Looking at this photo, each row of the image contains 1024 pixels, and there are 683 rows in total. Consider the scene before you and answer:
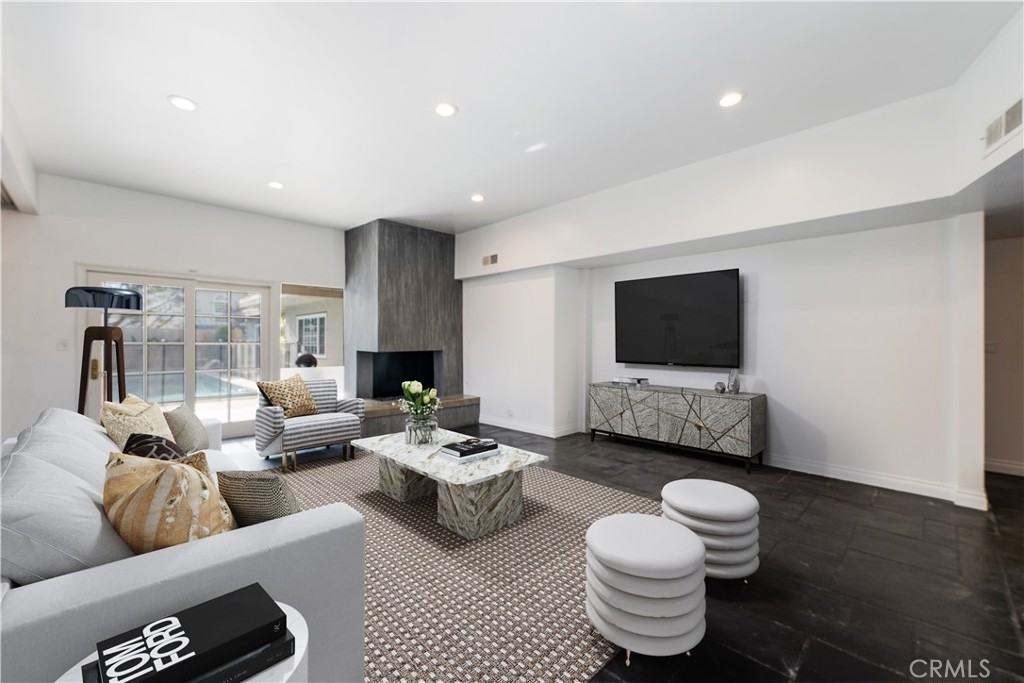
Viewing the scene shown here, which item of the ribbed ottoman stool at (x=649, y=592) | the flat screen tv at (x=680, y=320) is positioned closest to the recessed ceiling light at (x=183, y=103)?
the ribbed ottoman stool at (x=649, y=592)

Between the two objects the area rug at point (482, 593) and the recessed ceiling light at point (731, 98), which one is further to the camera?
the recessed ceiling light at point (731, 98)

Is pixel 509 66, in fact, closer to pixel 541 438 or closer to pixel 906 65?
pixel 906 65

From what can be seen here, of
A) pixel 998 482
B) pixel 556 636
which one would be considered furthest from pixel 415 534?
pixel 998 482

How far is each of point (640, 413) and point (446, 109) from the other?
11.1 feet

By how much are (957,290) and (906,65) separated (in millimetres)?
1653

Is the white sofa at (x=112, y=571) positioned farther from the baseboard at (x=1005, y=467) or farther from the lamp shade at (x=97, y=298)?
the baseboard at (x=1005, y=467)

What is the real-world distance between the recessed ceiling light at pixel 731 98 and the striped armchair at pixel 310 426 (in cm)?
416

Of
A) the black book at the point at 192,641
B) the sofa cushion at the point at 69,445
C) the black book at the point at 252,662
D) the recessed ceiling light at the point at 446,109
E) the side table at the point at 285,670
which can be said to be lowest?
the side table at the point at 285,670

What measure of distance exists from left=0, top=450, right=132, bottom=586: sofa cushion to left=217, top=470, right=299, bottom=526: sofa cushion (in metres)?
0.27

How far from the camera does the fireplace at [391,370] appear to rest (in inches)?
233

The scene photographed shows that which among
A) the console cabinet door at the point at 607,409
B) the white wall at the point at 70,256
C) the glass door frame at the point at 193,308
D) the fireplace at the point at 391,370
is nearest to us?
the white wall at the point at 70,256

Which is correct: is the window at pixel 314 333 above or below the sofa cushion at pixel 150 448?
above

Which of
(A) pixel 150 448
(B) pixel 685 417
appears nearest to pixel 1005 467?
(B) pixel 685 417

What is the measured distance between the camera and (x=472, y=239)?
6090mm
